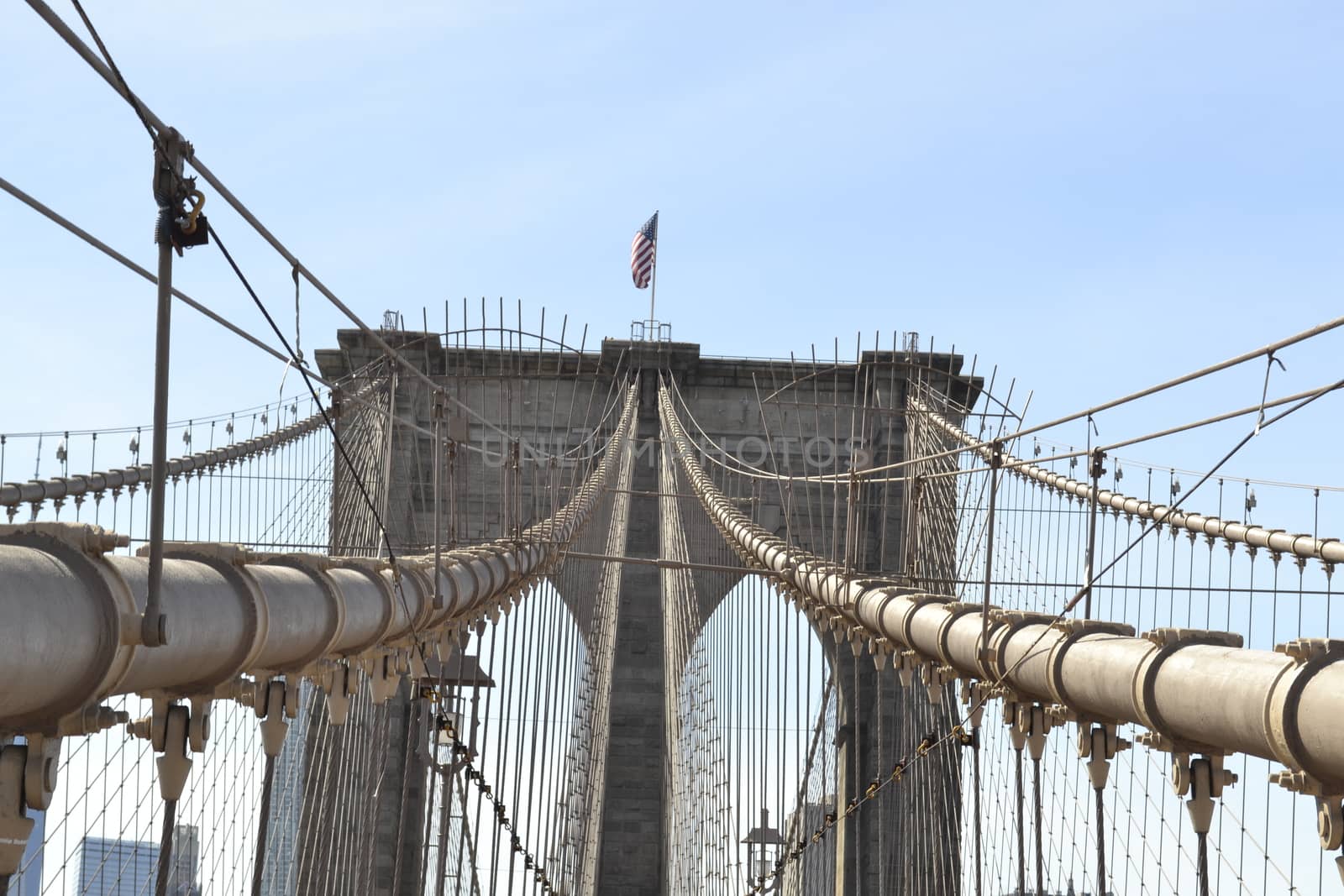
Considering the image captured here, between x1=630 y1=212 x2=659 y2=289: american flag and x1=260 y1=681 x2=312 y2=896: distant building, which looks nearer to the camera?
x1=260 y1=681 x2=312 y2=896: distant building

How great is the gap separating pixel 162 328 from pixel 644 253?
19490 mm

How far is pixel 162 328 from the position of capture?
8.62ft

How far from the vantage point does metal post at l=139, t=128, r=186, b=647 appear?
8.18 feet

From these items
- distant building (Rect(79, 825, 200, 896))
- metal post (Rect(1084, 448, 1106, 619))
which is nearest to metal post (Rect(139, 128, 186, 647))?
metal post (Rect(1084, 448, 1106, 619))

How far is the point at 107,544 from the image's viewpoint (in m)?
2.39

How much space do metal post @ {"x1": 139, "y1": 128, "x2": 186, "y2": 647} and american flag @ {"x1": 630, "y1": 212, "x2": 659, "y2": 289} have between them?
19269 mm

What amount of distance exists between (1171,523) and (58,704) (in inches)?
328

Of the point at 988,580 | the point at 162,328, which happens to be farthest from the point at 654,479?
the point at 162,328

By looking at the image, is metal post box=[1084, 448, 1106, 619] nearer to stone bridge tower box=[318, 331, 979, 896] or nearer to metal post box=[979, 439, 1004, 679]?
metal post box=[979, 439, 1004, 679]

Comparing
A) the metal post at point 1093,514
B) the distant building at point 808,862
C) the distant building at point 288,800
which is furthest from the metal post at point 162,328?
the distant building at point 288,800

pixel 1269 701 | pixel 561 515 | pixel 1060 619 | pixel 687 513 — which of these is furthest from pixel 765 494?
pixel 1269 701

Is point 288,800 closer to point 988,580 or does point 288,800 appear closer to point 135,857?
point 135,857

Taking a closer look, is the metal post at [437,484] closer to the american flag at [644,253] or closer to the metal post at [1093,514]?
the metal post at [1093,514]

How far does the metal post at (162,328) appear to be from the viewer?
8.18 ft
